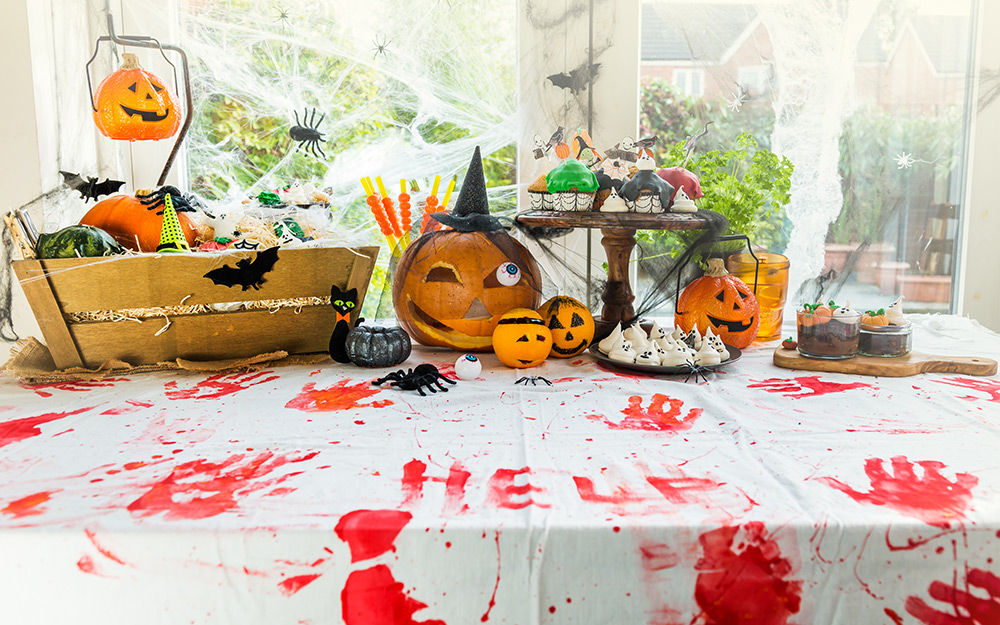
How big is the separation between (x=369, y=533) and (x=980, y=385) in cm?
94

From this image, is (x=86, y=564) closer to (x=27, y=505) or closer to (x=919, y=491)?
(x=27, y=505)

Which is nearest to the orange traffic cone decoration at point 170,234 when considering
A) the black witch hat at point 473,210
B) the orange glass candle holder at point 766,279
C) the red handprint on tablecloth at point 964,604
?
the black witch hat at point 473,210

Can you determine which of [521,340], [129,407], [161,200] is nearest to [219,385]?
[129,407]

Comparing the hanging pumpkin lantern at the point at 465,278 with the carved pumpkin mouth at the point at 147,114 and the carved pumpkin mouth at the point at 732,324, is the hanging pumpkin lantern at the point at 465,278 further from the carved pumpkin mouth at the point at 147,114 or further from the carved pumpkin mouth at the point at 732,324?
the carved pumpkin mouth at the point at 147,114

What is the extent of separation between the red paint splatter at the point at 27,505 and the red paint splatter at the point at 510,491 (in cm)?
42

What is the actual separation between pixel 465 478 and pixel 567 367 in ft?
1.63

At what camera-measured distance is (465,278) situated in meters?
1.24

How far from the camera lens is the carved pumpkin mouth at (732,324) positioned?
126cm

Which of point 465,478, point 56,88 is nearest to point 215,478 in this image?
point 465,478

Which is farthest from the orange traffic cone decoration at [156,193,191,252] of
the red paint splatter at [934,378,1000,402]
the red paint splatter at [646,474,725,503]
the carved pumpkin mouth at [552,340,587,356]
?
the red paint splatter at [934,378,1000,402]

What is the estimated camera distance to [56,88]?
1.56 m

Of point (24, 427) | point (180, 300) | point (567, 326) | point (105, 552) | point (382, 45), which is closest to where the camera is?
point (105, 552)

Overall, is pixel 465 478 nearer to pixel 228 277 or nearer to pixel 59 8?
pixel 228 277

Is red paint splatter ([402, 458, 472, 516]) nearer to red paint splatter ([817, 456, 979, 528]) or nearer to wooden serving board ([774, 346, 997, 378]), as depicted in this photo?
red paint splatter ([817, 456, 979, 528])
